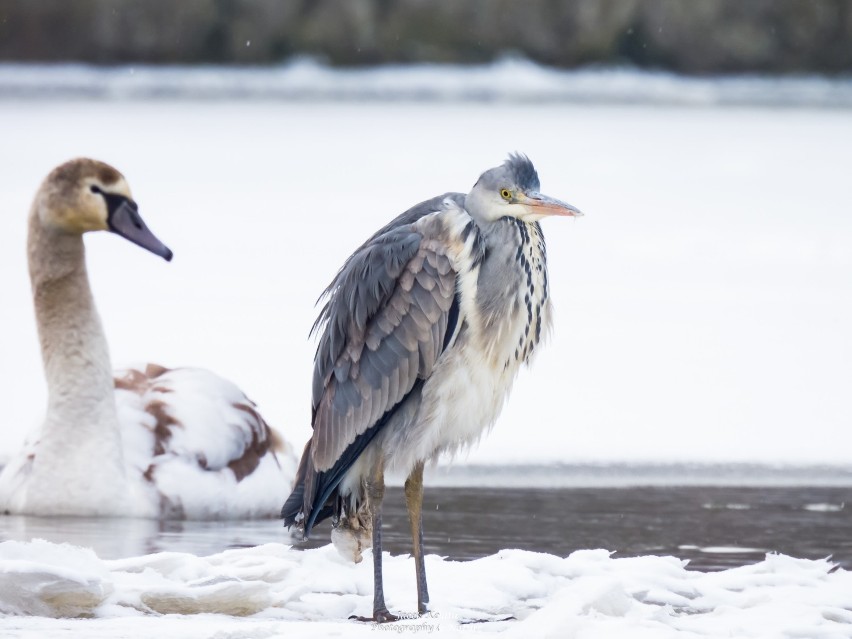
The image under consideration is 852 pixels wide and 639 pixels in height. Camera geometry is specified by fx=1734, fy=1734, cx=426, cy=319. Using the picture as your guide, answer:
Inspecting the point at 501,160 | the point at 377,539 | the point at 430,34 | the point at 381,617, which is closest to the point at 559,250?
the point at 501,160

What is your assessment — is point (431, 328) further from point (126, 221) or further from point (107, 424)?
point (126, 221)

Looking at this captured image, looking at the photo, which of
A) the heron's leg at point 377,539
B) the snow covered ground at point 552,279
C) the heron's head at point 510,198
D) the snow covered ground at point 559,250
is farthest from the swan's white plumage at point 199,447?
the heron's head at point 510,198

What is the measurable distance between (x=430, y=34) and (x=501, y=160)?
32.4 feet

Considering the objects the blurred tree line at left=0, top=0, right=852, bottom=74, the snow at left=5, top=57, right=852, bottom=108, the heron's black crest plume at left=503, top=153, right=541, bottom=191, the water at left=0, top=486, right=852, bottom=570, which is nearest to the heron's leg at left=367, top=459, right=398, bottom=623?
the water at left=0, top=486, right=852, bottom=570

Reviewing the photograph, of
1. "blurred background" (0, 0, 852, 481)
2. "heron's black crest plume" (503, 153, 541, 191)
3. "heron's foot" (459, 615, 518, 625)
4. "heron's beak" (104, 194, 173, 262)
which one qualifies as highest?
"blurred background" (0, 0, 852, 481)

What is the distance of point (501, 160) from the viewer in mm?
17688

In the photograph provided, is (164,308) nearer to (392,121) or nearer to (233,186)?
(233,186)

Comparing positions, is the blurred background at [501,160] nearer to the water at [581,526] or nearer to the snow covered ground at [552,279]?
the snow covered ground at [552,279]

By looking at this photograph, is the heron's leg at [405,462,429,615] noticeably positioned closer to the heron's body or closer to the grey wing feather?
the heron's body

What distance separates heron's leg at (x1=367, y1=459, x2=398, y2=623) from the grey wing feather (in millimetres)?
151

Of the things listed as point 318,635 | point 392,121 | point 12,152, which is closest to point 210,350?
point 318,635

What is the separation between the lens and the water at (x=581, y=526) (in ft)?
20.4

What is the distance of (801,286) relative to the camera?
13.3 meters

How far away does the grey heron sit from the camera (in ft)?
16.9
